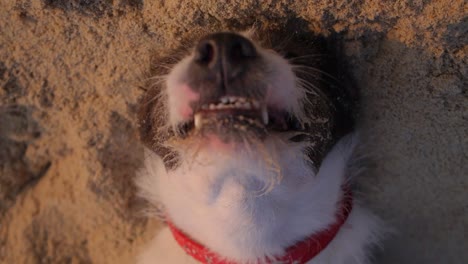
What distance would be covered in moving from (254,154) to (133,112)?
2.74ft

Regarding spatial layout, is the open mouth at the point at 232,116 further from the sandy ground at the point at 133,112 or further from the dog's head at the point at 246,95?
the sandy ground at the point at 133,112

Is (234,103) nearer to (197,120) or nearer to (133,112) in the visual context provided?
(197,120)

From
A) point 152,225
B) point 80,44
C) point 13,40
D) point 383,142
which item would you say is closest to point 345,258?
point 383,142

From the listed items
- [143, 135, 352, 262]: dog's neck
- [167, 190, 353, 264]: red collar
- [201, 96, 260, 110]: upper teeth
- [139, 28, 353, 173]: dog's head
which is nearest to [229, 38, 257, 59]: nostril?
[139, 28, 353, 173]: dog's head

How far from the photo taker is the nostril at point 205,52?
3.79ft

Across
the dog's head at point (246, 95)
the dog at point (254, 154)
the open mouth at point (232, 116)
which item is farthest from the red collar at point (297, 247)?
the open mouth at point (232, 116)

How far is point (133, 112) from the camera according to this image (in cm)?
187

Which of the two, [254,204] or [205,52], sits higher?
[205,52]

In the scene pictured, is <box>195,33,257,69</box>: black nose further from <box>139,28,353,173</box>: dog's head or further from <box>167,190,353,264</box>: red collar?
<box>167,190,353,264</box>: red collar

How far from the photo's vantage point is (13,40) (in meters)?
1.66

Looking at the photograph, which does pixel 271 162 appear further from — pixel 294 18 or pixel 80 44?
pixel 80 44

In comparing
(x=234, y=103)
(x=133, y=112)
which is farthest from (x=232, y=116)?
(x=133, y=112)

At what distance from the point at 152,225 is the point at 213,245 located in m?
0.64

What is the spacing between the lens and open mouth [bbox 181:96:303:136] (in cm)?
111
